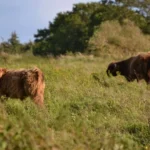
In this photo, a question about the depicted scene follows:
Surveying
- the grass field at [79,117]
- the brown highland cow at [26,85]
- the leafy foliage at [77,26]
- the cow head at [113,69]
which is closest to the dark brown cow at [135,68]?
the cow head at [113,69]

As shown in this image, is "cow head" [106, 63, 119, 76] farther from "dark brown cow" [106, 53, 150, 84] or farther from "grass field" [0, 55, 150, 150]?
"grass field" [0, 55, 150, 150]

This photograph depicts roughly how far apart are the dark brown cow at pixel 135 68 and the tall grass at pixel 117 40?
15.9 metres

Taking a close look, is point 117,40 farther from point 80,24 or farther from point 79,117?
point 79,117

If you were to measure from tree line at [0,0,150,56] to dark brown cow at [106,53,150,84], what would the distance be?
17278mm

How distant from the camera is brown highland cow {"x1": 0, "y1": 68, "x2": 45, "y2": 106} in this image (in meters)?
11.1

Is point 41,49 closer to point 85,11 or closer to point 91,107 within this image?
point 85,11

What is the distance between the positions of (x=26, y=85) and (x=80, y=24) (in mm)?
43743

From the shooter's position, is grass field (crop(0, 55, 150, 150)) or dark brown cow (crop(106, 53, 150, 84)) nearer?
grass field (crop(0, 55, 150, 150))

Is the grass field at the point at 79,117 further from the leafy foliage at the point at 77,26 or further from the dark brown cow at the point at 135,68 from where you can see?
the leafy foliage at the point at 77,26

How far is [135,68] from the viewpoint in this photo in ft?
57.8

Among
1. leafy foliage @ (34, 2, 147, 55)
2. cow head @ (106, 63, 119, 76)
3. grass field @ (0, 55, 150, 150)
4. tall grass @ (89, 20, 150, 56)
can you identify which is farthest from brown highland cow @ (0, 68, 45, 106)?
leafy foliage @ (34, 2, 147, 55)

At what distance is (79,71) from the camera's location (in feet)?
61.8

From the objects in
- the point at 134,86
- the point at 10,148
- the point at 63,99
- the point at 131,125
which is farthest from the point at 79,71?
the point at 10,148

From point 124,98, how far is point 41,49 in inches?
1777
